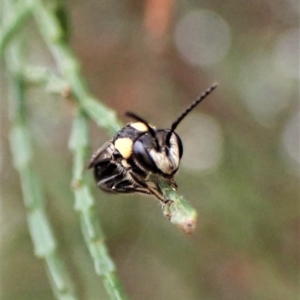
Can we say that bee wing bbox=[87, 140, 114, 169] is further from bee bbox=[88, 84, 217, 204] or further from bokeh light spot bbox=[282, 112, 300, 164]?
bokeh light spot bbox=[282, 112, 300, 164]

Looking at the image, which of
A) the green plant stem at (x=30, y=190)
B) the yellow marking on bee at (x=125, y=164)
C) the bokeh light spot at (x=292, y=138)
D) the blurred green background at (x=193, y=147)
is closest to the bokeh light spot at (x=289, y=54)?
the blurred green background at (x=193, y=147)

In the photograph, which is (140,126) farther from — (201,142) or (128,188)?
(201,142)

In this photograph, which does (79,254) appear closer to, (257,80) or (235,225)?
(235,225)

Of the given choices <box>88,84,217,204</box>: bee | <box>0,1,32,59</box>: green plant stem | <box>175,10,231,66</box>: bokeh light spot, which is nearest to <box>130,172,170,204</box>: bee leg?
<box>88,84,217,204</box>: bee

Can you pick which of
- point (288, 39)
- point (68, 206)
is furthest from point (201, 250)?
point (288, 39)

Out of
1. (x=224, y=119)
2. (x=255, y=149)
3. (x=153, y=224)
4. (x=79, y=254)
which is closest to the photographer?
(x=79, y=254)

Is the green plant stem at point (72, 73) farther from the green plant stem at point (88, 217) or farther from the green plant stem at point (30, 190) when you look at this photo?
the green plant stem at point (30, 190)
